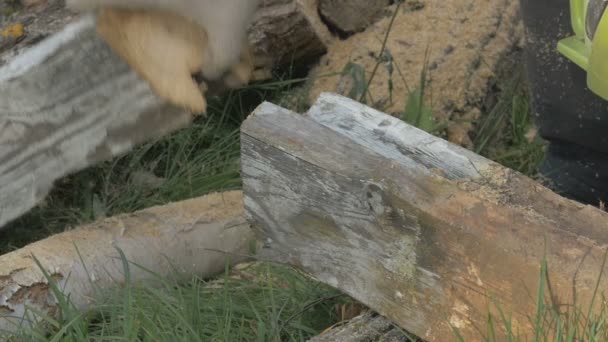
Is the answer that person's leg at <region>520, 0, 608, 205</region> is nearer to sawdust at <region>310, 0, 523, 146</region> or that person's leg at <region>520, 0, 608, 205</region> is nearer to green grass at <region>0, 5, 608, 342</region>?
green grass at <region>0, 5, 608, 342</region>

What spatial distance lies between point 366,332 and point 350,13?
179 cm

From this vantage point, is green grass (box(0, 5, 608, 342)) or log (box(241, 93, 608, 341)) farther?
green grass (box(0, 5, 608, 342))

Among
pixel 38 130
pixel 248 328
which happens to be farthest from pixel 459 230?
pixel 38 130

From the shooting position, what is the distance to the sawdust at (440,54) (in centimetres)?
322

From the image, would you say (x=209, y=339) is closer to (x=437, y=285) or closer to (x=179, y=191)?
(x=437, y=285)

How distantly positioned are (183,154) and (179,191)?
19 centimetres

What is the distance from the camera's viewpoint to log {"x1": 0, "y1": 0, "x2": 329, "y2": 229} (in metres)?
2.16

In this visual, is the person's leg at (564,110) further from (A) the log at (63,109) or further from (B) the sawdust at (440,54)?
(A) the log at (63,109)

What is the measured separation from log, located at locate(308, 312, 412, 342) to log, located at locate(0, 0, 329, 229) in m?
0.70

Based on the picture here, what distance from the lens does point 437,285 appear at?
1.78m

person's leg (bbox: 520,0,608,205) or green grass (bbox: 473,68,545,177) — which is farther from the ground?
person's leg (bbox: 520,0,608,205)

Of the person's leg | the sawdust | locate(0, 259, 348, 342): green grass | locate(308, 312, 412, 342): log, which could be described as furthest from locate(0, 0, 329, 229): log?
the sawdust

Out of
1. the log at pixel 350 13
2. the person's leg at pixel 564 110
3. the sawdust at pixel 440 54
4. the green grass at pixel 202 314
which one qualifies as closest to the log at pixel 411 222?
the green grass at pixel 202 314

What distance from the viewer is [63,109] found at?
88.0 inches
